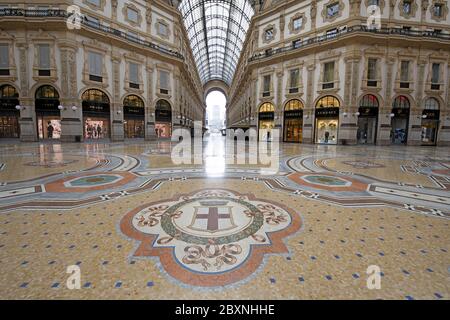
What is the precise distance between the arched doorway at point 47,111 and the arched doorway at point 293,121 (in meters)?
24.3

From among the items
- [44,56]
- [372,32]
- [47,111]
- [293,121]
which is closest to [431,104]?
[372,32]

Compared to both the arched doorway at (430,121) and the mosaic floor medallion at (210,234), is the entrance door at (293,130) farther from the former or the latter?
the mosaic floor medallion at (210,234)

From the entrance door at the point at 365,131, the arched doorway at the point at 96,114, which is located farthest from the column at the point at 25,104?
the entrance door at the point at 365,131

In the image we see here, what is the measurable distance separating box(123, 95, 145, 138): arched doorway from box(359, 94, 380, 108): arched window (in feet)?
79.6

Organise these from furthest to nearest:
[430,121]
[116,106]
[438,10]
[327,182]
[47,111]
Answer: [116,106]
[430,121]
[438,10]
[47,111]
[327,182]

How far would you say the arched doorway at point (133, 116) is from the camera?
23.5m

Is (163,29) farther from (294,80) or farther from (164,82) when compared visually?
(294,80)

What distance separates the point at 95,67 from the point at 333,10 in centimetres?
2496

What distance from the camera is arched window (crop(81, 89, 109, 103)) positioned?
2032 cm

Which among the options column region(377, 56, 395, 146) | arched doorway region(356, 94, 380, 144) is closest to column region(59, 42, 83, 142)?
arched doorway region(356, 94, 380, 144)

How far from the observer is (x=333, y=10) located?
2094 cm

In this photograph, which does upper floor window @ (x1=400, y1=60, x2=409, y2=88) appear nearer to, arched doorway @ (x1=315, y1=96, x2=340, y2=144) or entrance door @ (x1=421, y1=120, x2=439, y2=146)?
entrance door @ (x1=421, y1=120, x2=439, y2=146)

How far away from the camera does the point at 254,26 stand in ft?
90.5
